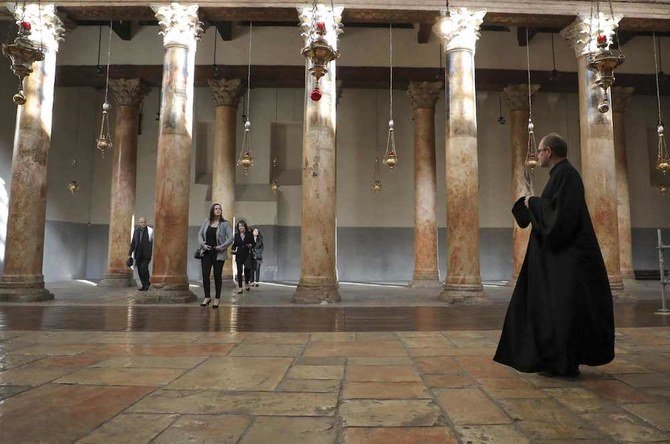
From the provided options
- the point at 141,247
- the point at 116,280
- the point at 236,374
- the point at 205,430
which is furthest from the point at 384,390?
the point at 116,280

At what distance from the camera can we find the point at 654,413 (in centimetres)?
244

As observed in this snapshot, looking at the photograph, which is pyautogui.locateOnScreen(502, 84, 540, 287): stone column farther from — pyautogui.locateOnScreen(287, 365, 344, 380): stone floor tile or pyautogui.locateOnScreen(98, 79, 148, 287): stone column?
pyautogui.locateOnScreen(287, 365, 344, 380): stone floor tile

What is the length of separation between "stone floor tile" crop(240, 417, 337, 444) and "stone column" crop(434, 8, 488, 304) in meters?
7.36

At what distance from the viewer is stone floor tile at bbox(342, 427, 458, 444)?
6.71 ft

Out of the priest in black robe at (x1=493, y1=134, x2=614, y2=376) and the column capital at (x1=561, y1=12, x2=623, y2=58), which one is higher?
the column capital at (x1=561, y1=12, x2=623, y2=58)

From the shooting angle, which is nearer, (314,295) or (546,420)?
(546,420)

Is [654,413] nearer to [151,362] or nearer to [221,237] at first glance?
[151,362]

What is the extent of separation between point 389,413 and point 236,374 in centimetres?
127

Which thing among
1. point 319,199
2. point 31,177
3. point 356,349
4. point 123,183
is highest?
point 123,183

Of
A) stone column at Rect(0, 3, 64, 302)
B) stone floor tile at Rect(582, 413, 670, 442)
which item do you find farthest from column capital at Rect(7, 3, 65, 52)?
stone floor tile at Rect(582, 413, 670, 442)

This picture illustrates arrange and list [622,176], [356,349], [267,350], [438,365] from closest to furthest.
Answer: [438,365] → [267,350] → [356,349] → [622,176]

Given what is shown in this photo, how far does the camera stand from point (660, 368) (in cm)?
350

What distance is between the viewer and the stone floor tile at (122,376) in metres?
3.02

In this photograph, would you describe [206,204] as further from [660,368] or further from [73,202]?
[660,368]
